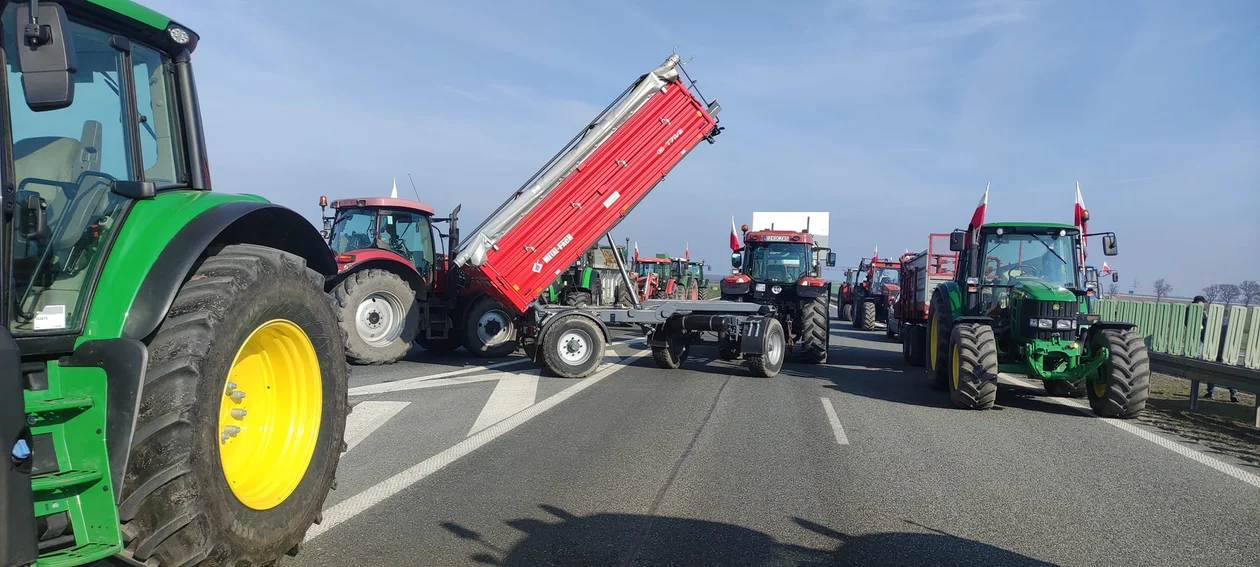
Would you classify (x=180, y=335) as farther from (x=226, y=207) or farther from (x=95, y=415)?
(x=226, y=207)

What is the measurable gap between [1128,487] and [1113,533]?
4.34 feet

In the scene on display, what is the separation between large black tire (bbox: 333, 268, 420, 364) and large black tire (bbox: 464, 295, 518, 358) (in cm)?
92

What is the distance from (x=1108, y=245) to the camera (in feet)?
31.9

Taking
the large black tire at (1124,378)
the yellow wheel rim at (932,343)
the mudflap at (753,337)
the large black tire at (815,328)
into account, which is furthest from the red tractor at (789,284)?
the large black tire at (1124,378)

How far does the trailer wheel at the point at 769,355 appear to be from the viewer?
11305mm

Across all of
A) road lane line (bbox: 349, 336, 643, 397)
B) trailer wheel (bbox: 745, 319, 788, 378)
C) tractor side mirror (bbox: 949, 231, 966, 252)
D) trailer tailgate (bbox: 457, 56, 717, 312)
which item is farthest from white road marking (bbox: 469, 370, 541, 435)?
tractor side mirror (bbox: 949, 231, 966, 252)

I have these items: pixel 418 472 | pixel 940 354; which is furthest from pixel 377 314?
pixel 940 354

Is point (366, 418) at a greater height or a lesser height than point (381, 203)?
lesser

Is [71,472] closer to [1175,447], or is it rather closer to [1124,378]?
[1175,447]

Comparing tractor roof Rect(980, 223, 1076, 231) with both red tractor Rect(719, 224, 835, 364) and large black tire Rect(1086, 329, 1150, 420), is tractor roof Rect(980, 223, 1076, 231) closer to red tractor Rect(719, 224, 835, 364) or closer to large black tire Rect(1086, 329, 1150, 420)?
large black tire Rect(1086, 329, 1150, 420)

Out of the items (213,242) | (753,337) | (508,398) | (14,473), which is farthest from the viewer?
(753,337)

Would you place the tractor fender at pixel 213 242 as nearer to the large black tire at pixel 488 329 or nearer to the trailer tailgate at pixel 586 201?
the trailer tailgate at pixel 586 201

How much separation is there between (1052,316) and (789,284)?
5.33 meters

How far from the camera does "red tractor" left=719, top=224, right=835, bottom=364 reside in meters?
13.4
